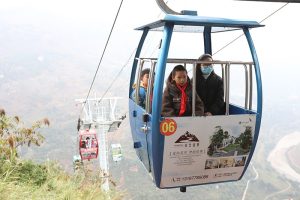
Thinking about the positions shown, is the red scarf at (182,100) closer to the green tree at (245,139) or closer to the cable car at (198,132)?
the cable car at (198,132)

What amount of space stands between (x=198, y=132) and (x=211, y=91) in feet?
2.33

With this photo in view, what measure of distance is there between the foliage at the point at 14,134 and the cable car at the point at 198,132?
6.50 feet

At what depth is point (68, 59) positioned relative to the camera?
17362 centimetres

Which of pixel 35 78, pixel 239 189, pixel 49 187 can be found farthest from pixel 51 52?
pixel 49 187

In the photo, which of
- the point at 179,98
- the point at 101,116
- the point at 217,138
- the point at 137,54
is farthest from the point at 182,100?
the point at 101,116

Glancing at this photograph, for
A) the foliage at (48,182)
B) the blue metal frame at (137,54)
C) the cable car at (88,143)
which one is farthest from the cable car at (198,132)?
the cable car at (88,143)

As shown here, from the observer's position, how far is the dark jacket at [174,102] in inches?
141

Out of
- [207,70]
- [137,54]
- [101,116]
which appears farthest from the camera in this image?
[101,116]

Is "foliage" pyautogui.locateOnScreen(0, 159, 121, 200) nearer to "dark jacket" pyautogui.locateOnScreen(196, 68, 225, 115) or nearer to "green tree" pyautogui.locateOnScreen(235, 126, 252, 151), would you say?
"dark jacket" pyautogui.locateOnScreen(196, 68, 225, 115)

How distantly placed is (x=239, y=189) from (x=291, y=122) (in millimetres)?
67326

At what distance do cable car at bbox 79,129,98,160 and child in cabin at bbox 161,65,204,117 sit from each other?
11.6 m

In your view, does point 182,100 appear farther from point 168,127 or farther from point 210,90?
point 210,90

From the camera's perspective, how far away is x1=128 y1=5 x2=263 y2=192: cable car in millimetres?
3342

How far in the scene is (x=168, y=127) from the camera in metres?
3.33
